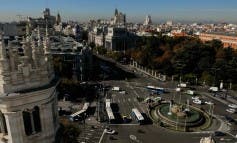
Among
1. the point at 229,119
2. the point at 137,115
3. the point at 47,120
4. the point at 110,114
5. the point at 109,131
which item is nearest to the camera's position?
the point at 47,120

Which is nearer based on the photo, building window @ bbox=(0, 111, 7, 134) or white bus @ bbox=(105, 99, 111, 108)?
building window @ bbox=(0, 111, 7, 134)

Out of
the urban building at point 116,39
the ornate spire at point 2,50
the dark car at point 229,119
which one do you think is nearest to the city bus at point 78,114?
the dark car at point 229,119

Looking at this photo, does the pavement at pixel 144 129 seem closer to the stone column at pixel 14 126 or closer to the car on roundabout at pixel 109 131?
the car on roundabout at pixel 109 131

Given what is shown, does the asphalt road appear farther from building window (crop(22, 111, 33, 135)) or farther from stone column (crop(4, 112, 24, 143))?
stone column (crop(4, 112, 24, 143))

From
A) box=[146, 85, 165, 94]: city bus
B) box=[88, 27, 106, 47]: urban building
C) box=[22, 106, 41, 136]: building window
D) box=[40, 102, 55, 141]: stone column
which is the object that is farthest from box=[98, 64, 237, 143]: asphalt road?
box=[88, 27, 106, 47]: urban building

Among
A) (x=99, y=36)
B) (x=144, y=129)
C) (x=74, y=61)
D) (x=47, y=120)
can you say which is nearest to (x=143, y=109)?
(x=144, y=129)

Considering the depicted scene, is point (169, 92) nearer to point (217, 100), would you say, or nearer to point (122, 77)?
point (217, 100)

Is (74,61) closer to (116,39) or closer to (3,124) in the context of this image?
(116,39)
